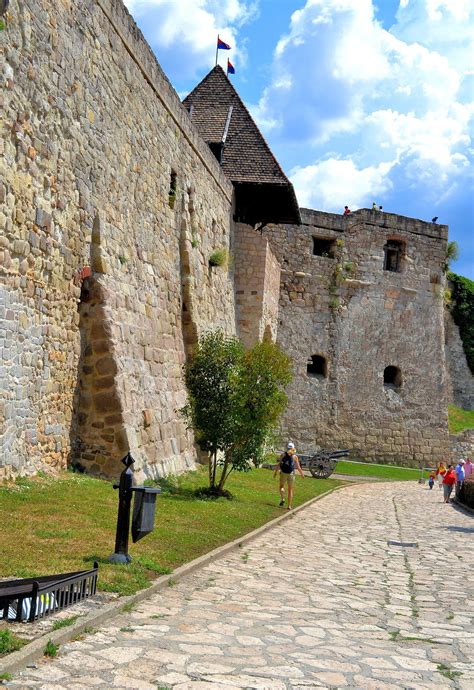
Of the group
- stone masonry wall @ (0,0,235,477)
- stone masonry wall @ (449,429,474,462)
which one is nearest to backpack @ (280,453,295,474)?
stone masonry wall @ (0,0,235,477)

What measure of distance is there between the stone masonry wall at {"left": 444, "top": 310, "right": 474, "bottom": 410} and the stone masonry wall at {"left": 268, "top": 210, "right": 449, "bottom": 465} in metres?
4.34

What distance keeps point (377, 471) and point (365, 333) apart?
5250mm

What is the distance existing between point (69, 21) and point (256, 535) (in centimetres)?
724

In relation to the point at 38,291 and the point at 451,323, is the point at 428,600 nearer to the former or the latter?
the point at 38,291

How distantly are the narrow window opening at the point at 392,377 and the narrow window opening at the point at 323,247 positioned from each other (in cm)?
499

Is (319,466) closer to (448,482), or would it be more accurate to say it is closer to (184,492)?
(448,482)

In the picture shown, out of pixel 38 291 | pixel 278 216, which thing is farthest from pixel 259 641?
pixel 278 216

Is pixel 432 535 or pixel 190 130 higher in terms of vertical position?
pixel 190 130

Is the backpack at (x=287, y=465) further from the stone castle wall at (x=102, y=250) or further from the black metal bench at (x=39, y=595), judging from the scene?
the black metal bench at (x=39, y=595)

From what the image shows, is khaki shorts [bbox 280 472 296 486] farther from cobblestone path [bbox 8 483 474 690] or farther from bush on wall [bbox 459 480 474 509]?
bush on wall [bbox 459 480 474 509]

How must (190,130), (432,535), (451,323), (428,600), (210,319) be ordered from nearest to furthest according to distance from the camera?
1. (428,600)
2. (432,535)
3. (190,130)
4. (210,319)
5. (451,323)

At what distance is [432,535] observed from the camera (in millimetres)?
11562

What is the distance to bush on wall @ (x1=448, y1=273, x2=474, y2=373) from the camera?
33469 mm

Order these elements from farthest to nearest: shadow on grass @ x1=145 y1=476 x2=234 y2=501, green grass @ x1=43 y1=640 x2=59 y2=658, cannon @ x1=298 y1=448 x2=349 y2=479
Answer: cannon @ x1=298 y1=448 x2=349 y2=479, shadow on grass @ x1=145 y1=476 x2=234 y2=501, green grass @ x1=43 y1=640 x2=59 y2=658
